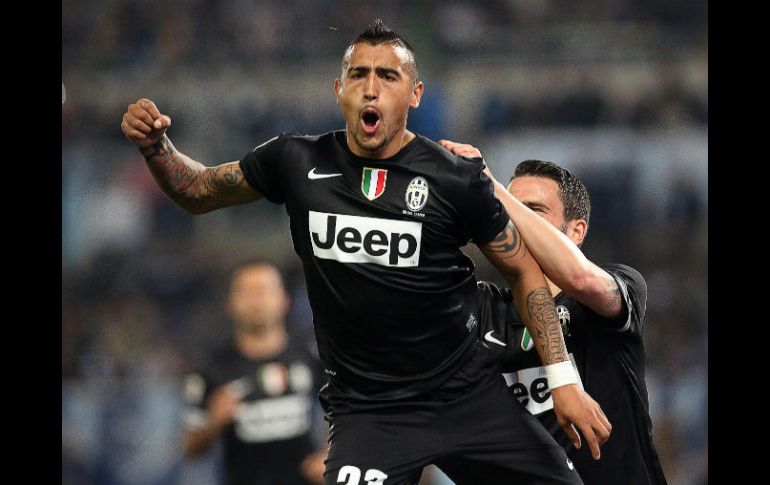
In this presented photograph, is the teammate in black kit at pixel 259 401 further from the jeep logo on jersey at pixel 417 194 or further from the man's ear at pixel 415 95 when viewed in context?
the jeep logo on jersey at pixel 417 194

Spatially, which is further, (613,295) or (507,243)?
(613,295)

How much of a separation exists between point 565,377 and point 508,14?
23.8 ft

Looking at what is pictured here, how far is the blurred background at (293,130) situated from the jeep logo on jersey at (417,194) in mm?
4671

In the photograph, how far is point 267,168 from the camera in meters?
3.59

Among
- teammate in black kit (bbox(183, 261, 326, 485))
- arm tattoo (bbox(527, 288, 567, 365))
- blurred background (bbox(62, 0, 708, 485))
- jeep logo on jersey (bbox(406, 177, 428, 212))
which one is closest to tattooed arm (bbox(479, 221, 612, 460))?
arm tattoo (bbox(527, 288, 567, 365))

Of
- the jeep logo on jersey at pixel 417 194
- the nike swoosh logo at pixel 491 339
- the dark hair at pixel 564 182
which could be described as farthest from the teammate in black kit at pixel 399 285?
the dark hair at pixel 564 182

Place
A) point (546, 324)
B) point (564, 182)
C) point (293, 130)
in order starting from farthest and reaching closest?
point (293, 130) < point (564, 182) < point (546, 324)

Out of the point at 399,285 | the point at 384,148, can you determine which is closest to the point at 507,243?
the point at 399,285

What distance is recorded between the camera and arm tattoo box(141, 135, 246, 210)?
362 cm

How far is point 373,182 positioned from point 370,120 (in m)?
0.21

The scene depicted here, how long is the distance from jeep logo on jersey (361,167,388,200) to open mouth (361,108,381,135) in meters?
0.13

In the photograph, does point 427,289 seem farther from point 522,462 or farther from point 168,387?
point 168,387

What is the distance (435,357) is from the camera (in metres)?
3.53

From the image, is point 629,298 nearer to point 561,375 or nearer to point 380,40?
point 561,375
